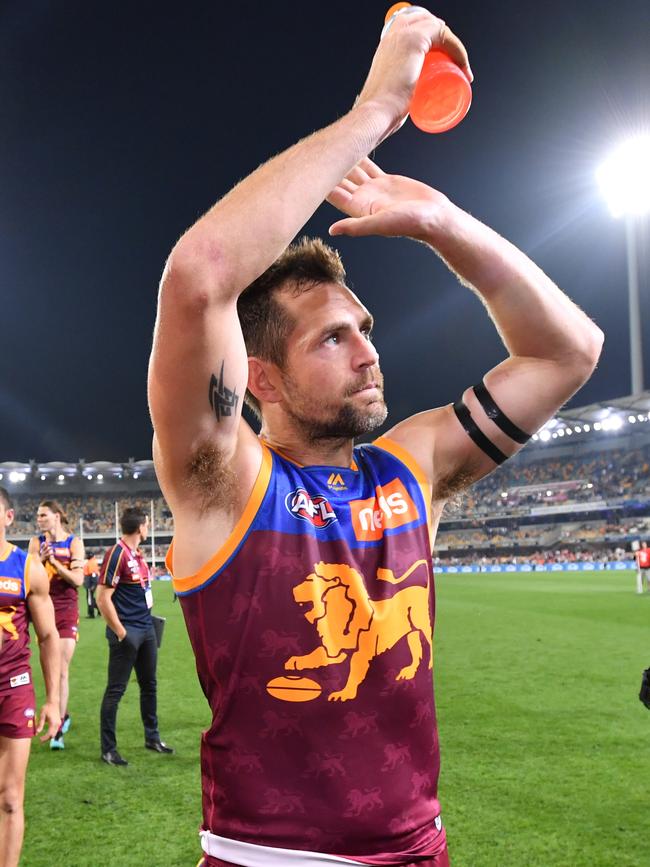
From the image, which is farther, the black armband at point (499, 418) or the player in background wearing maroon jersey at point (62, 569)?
the player in background wearing maroon jersey at point (62, 569)

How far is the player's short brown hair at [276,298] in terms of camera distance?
7.01ft

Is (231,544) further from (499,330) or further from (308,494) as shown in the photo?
(499,330)

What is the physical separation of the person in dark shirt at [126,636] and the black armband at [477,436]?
6459mm

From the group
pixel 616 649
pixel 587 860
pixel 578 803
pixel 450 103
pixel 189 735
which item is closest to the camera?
pixel 450 103

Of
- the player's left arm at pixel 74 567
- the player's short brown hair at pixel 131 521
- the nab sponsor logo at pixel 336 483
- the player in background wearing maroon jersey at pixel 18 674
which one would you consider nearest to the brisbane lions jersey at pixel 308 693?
the nab sponsor logo at pixel 336 483

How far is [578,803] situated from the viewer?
596 centimetres

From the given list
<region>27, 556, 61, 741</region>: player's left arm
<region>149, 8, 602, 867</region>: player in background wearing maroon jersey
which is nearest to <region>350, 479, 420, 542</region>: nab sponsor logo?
<region>149, 8, 602, 867</region>: player in background wearing maroon jersey

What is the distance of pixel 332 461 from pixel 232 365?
61 cm

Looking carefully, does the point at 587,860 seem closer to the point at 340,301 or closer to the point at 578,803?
the point at 578,803

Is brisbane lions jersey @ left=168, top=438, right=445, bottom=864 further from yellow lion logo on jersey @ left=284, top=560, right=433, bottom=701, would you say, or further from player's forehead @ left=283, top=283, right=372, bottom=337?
player's forehead @ left=283, top=283, right=372, bottom=337

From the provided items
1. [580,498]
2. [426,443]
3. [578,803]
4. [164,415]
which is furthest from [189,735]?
[580,498]

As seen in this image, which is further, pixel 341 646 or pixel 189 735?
pixel 189 735

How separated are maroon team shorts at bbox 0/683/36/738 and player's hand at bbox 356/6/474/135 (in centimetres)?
476

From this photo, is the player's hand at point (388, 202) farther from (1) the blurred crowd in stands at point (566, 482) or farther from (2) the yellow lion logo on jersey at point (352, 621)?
(1) the blurred crowd in stands at point (566, 482)
